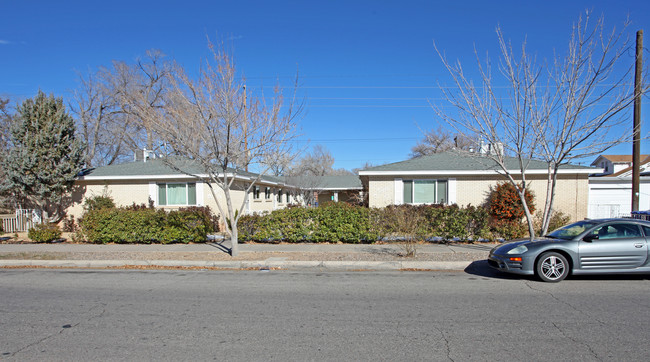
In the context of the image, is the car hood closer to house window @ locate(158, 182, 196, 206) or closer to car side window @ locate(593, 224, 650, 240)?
car side window @ locate(593, 224, 650, 240)

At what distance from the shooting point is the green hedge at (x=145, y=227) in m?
13.5

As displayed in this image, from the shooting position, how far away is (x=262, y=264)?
1005 cm

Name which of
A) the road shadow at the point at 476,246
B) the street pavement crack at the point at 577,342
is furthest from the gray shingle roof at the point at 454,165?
the street pavement crack at the point at 577,342

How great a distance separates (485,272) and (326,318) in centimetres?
507

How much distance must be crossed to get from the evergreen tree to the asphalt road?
9.94m

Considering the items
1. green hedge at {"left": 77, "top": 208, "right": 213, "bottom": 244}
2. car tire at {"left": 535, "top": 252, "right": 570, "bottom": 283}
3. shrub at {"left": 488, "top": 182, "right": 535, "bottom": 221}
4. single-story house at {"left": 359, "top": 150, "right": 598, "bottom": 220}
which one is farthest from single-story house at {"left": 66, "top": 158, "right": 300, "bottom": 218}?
car tire at {"left": 535, "top": 252, "right": 570, "bottom": 283}

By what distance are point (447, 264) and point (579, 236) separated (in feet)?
9.61

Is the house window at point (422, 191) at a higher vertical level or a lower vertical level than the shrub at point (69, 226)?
higher

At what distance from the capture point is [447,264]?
960 cm

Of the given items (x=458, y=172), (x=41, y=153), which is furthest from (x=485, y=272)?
(x=41, y=153)

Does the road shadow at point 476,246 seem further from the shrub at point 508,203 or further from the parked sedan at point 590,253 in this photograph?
the parked sedan at point 590,253

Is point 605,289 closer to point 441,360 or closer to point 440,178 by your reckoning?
point 441,360

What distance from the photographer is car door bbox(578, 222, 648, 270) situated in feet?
24.6

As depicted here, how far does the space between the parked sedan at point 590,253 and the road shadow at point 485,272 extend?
0.59 metres
